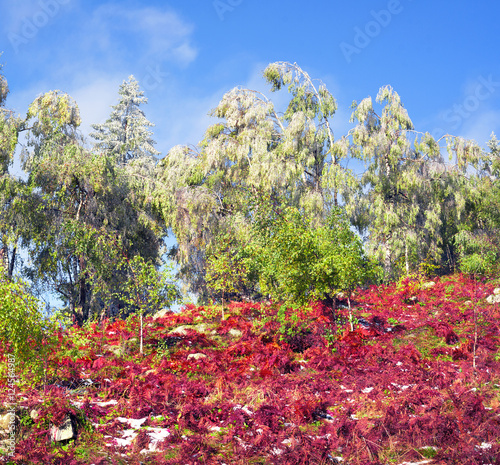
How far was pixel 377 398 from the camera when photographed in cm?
834

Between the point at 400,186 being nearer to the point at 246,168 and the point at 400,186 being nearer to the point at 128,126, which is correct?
the point at 246,168

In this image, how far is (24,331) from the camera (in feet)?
23.4

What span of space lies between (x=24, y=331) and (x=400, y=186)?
69.5 feet

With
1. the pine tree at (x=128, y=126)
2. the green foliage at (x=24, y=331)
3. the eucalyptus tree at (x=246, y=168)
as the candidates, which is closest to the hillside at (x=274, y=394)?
the green foliage at (x=24, y=331)

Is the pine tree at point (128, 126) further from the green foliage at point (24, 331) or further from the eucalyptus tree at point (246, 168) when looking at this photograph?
the green foliage at point (24, 331)

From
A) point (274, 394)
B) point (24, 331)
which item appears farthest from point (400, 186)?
point (24, 331)

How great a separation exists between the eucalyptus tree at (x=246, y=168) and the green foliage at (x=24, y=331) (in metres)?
13.1

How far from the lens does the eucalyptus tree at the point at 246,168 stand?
22.0 meters

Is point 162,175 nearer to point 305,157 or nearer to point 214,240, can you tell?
point 214,240

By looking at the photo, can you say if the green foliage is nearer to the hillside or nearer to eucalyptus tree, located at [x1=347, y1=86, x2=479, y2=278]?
the hillside

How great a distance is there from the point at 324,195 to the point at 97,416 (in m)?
17.1

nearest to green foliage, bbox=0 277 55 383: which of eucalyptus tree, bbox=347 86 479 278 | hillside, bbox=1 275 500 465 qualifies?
hillside, bbox=1 275 500 465

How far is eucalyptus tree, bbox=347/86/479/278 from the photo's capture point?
2423 cm

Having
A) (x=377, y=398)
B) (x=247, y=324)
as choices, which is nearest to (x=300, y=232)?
(x=247, y=324)
